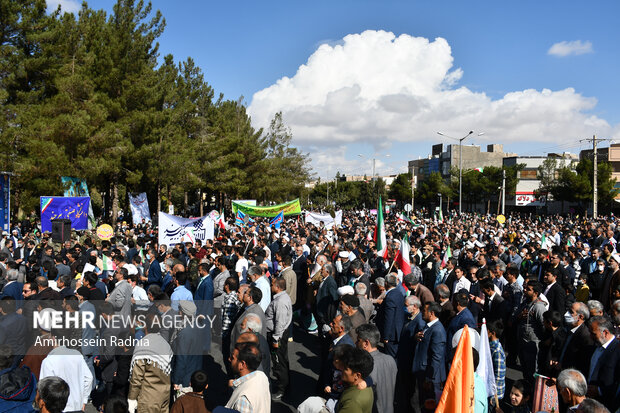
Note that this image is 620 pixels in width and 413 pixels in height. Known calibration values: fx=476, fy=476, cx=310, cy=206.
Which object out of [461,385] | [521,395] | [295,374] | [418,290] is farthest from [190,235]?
[461,385]

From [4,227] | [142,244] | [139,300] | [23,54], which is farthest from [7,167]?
[139,300]

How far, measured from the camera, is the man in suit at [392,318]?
20.9 ft

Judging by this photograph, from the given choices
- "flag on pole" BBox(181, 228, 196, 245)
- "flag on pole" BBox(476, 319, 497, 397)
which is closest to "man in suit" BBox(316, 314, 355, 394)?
"flag on pole" BBox(476, 319, 497, 397)

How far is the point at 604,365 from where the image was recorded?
4.52m

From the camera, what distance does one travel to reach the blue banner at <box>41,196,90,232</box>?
16875mm

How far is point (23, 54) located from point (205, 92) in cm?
1868

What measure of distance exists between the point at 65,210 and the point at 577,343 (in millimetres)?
17071

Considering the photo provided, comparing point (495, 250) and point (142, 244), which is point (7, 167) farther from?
point (495, 250)

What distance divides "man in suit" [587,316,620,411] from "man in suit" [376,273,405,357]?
7.62 ft

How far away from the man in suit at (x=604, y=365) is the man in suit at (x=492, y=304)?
224cm

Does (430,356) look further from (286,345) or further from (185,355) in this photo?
(185,355)

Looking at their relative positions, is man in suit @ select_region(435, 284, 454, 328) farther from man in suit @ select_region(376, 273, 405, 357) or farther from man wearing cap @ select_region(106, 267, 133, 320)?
man wearing cap @ select_region(106, 267, 133, 320)

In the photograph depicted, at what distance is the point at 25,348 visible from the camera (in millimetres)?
5977

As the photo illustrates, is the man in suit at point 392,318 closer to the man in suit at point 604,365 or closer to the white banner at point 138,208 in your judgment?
the man in suit at point 604,365
